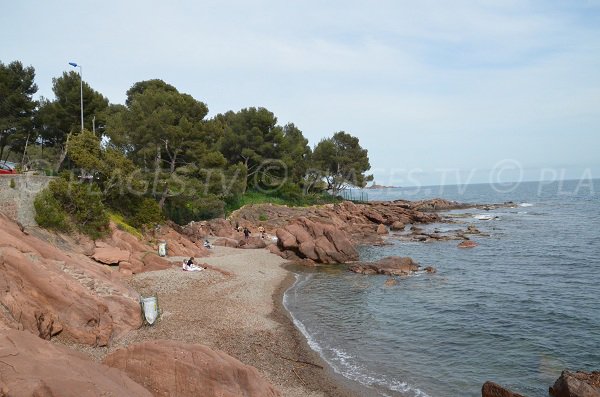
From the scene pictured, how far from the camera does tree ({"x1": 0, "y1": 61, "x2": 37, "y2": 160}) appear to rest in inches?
1819

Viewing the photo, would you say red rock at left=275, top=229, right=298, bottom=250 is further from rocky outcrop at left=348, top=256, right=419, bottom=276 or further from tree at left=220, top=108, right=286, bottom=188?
tree at left=220, top=108, right=286, bottom=188

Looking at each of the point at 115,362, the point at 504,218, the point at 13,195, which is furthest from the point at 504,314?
the point at 504,218

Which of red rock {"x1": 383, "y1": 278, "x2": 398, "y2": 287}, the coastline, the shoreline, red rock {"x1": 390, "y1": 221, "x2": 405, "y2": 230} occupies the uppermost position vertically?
red rock {"x1": 390, "y1": 221, "x2": 405, "y2": 230}

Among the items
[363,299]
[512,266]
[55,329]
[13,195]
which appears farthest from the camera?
[512,266]

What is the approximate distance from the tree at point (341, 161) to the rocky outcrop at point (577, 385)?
76.4 m

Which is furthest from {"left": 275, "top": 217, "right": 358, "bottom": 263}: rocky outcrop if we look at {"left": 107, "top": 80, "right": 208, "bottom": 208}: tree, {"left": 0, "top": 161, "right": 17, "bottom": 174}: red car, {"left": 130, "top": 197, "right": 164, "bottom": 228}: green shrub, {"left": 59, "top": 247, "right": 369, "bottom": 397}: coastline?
{"left": 0, "top": 161, "right": 17, "bottom": 174}: red car

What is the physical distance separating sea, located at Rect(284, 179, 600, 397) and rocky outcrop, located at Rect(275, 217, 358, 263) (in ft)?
7.19

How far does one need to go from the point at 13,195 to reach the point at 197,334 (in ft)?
48.3

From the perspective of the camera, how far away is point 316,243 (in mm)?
40875

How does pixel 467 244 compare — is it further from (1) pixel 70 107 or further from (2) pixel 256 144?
(1) pixel 70 107

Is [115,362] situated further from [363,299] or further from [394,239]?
[394,239]

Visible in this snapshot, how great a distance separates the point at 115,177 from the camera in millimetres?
34062

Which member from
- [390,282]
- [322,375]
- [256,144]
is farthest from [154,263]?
[256,144]

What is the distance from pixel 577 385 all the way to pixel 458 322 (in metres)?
8.88
